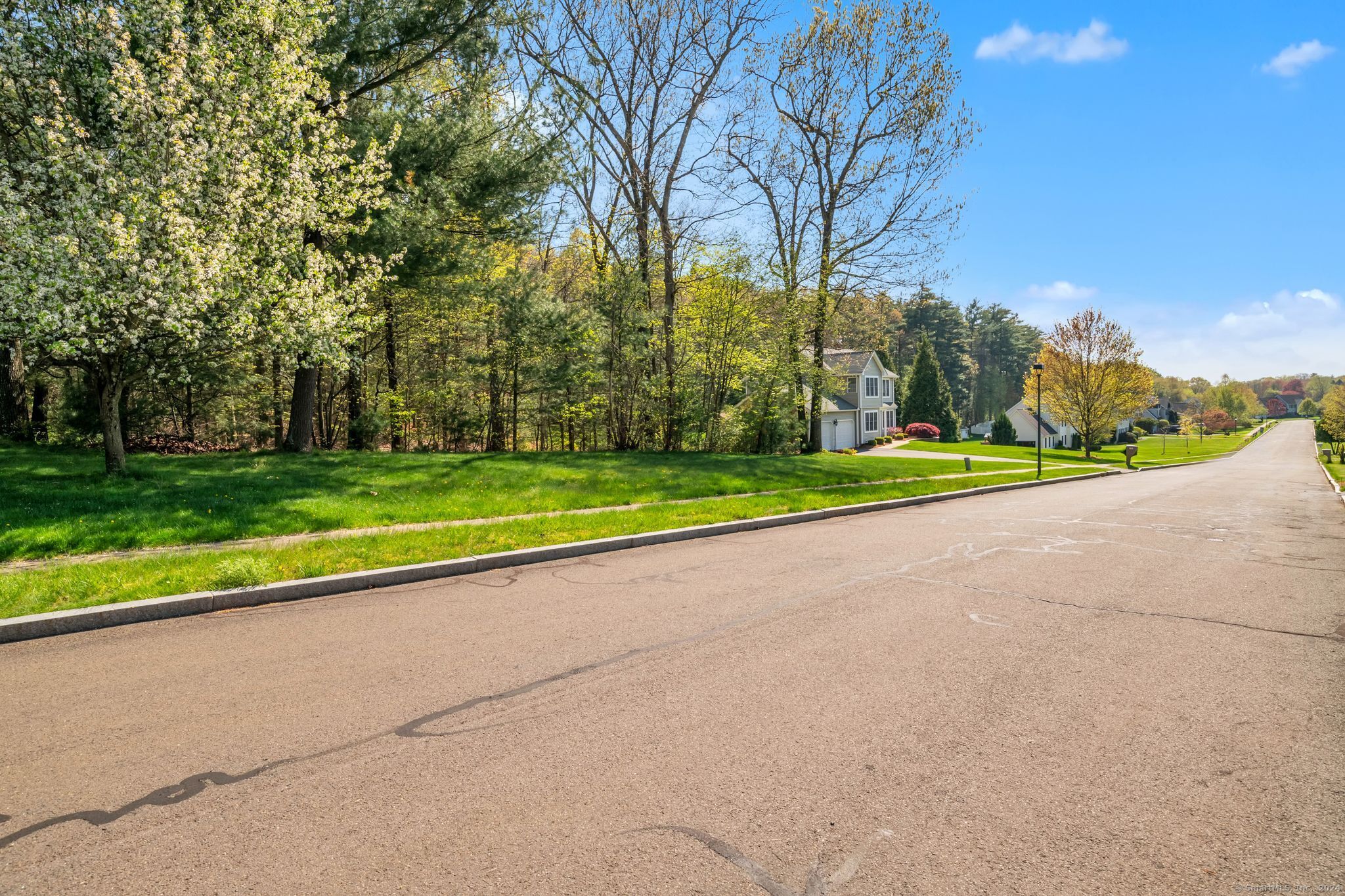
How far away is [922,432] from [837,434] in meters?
11.8

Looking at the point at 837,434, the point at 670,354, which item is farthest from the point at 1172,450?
the point at 670,354

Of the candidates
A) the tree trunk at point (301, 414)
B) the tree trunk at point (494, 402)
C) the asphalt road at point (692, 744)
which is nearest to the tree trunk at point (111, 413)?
the tree trunk at point (301, 414)

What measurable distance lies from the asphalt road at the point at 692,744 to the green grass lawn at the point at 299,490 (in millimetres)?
3167

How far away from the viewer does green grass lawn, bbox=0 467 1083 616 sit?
6.10m

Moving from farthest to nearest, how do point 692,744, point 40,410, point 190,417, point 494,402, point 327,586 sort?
point 494,402 → point 190,417 → point 40,410 → point 327,586 → point 692,744

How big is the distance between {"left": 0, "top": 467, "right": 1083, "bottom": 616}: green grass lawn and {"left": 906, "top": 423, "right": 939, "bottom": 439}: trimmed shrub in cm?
4998

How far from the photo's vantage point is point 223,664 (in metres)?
4.87

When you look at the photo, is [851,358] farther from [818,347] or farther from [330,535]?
[330,535]

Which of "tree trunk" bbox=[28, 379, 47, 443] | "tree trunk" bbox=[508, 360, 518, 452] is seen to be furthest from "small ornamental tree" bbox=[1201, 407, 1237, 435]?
"tree trunk" bbox=[28, 379, 47, 443]

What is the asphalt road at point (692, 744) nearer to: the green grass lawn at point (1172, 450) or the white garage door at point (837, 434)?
the white garage door at point (837, 434)

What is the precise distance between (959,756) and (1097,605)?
373cm

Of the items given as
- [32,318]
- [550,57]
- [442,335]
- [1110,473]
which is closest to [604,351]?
[442,335]

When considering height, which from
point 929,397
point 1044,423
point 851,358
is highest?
point 851,358

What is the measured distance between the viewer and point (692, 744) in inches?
142
